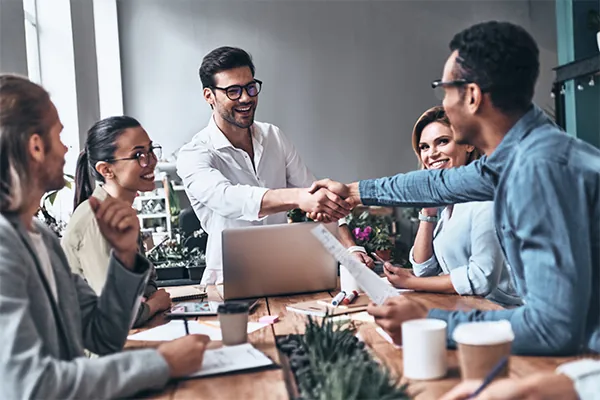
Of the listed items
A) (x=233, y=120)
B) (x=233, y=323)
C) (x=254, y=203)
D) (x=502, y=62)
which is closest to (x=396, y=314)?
(x=233, y=323)

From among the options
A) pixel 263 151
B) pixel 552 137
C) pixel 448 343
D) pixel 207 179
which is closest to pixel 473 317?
pixel 448 343

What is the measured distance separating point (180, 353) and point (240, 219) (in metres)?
1.54

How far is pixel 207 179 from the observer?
2758 mm

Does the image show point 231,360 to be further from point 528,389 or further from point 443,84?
point 443,84

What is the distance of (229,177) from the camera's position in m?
3.02

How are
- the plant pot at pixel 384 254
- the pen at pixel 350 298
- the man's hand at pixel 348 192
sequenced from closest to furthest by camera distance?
the pen at pixel 350 298 < the man's hand at pixel 348 192 < the plant pot at pixel 384 254

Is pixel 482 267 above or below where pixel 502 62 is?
below

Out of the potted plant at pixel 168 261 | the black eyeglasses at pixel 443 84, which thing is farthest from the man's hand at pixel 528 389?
the potted plant at pixel 168 261

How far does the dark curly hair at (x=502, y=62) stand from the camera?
146 cm

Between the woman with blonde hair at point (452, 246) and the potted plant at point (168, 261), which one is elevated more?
the woman with blonde hair at point (452, 246)

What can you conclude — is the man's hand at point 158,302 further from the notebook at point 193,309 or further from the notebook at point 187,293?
the notebook at point 187,293

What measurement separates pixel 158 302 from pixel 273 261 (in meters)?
0.41

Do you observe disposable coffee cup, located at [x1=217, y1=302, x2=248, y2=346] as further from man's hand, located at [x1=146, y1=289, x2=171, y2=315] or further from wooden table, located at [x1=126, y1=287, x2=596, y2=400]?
man's hand, located at [x1=146, y1=289, x2=171, y2=315]

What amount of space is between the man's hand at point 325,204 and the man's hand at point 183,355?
124 centimetres
